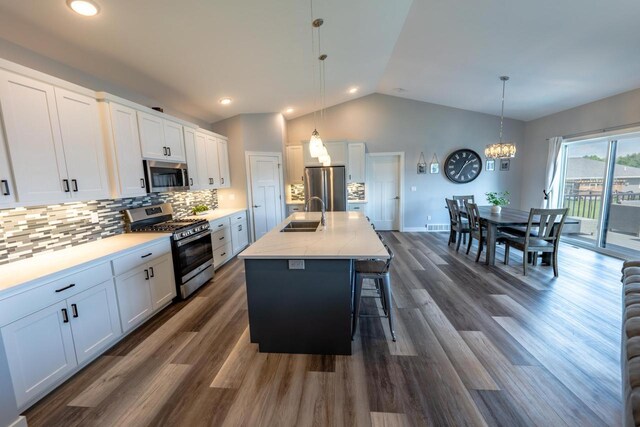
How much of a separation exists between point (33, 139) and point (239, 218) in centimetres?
313

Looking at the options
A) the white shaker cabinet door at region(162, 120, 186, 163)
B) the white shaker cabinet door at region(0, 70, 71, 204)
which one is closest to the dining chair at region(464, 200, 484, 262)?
the white shaker cabinet door at region(162, 120, 186, 163)

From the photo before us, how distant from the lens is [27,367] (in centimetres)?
159

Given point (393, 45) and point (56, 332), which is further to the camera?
point (393, 45)

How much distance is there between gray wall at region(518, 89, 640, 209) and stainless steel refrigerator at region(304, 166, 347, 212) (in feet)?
14.3

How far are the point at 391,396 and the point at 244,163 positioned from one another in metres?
4.61

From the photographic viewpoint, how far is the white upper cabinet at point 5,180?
1692mm

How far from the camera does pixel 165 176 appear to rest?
3.31 m

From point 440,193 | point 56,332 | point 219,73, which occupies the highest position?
point 219,73

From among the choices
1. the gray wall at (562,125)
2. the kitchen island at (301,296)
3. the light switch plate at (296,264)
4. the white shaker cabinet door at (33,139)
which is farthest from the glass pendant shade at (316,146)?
the gray wall at (562,125)

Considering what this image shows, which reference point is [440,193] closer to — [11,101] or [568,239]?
[568,239]

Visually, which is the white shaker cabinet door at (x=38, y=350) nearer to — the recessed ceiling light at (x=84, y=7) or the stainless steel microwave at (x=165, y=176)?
the stainless steel microwave at (x=165, y=176)

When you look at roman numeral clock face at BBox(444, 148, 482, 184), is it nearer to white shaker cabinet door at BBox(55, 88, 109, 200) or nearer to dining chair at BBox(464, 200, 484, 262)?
dining chair at BBox(464, 200, 484, 262)

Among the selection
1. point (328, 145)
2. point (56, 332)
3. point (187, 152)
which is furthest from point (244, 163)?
point (56, 332)

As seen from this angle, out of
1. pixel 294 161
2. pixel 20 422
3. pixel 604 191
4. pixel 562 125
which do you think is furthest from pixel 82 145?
pixel 562 125
